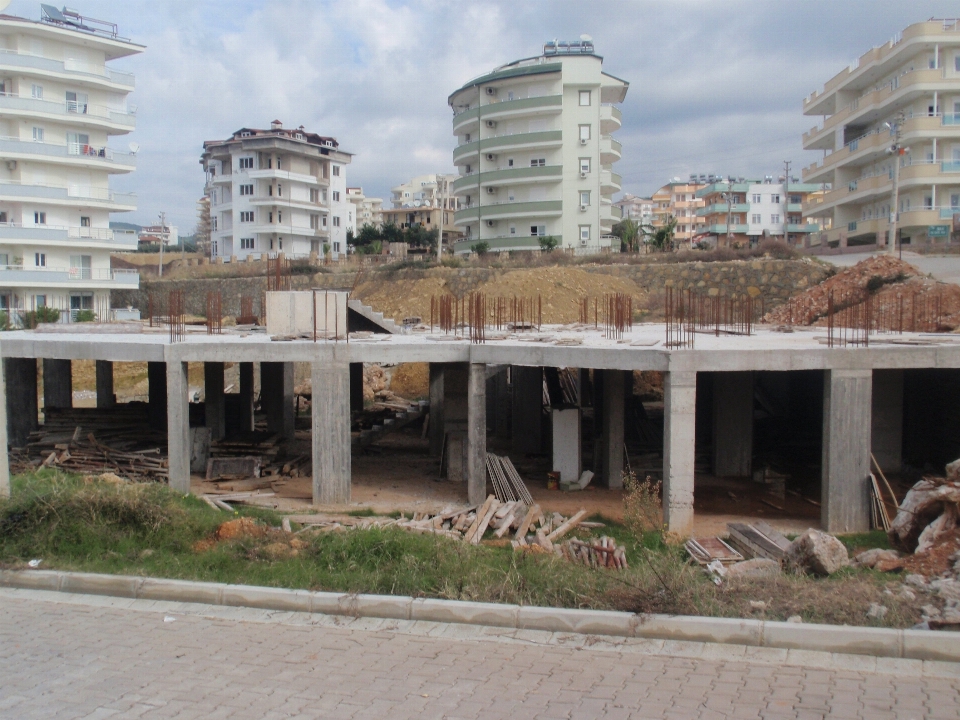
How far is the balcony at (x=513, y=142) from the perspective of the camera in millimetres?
50719

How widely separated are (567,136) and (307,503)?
132 feet

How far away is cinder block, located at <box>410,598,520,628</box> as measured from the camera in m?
7.97

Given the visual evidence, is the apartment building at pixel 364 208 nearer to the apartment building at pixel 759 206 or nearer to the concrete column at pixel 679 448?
the apartment building at pixel 759 206

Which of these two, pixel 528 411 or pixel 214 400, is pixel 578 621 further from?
pixel 214 400

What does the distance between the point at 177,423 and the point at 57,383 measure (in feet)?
31.5

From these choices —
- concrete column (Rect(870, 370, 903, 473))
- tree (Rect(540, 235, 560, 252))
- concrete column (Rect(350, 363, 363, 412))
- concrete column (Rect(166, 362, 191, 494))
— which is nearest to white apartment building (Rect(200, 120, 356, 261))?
tree (Rect(540, 235, 560, 252))

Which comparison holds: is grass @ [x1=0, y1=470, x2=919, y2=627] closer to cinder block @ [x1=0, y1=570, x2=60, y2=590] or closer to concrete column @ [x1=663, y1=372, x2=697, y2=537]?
cinder block @ [x1=0, y1=570, x2=60, y2=590]

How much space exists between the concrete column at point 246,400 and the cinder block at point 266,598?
1389 centimetres

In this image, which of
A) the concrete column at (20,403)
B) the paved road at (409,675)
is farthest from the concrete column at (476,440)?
the concrete column at (20,403)

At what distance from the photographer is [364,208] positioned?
130 meters

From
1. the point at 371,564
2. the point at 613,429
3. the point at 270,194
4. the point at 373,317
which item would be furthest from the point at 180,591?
the point at 270,194

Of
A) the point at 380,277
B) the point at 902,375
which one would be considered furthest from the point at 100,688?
the point at 380,277

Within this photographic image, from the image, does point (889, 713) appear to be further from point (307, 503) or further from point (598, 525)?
point (307, 503)

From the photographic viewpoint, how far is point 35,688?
682cm
